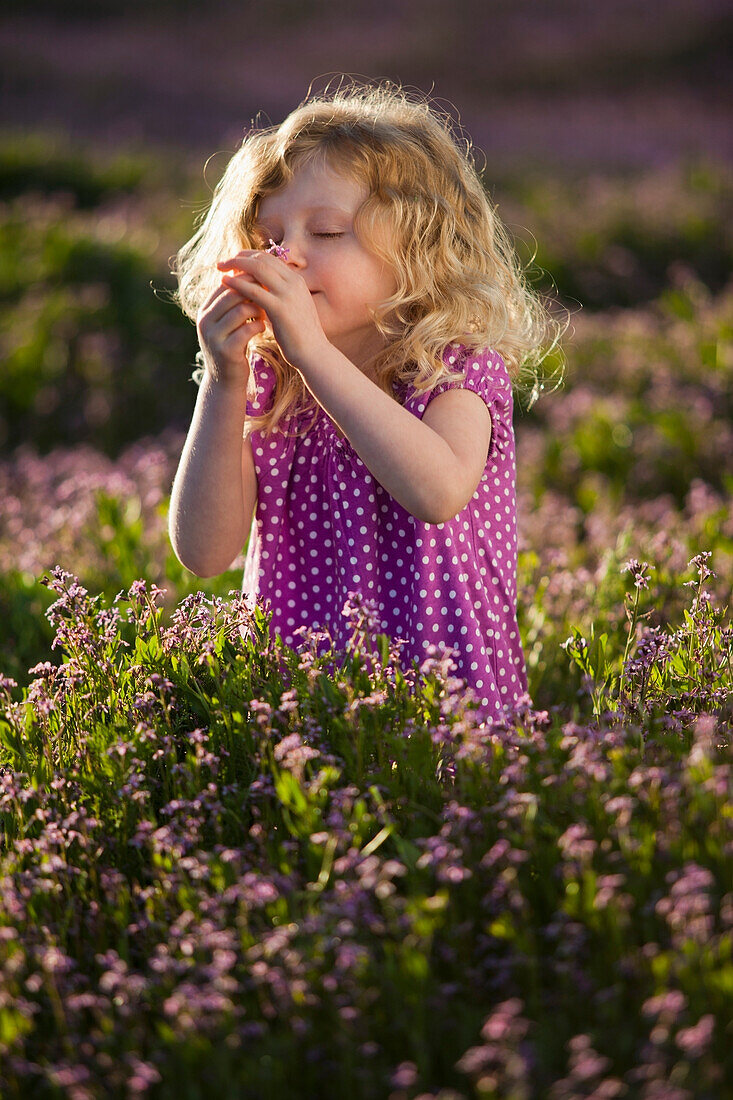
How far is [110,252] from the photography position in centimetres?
1127

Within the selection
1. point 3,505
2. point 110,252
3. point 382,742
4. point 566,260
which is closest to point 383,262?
point 382,742

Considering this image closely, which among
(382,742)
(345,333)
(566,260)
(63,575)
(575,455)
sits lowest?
(382,742)

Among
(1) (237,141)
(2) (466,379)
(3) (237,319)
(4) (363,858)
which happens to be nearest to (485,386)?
(2) (466,379)

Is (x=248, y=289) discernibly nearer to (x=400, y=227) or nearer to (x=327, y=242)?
(x=327, y=242)

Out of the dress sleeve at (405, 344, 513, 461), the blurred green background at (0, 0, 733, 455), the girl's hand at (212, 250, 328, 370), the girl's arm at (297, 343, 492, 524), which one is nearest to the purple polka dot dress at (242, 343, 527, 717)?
the dress sleeve at (405, 344, 513, 461)

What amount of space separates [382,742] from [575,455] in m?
4.68

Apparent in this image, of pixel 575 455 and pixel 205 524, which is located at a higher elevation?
pixel 575 455

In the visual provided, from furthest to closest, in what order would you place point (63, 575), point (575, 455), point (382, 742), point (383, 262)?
point (575, 455)
point (383, 262)
point (63, 575)
point (382, 742)

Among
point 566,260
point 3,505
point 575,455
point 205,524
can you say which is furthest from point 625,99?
point 205,524

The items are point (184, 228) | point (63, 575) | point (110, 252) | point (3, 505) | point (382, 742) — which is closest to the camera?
point (382, 742)

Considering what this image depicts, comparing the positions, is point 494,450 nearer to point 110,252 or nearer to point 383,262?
point 383,262

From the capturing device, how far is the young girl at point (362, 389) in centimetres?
287

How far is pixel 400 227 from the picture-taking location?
325 cm

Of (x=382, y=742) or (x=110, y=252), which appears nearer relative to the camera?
(x=382, y=742)
